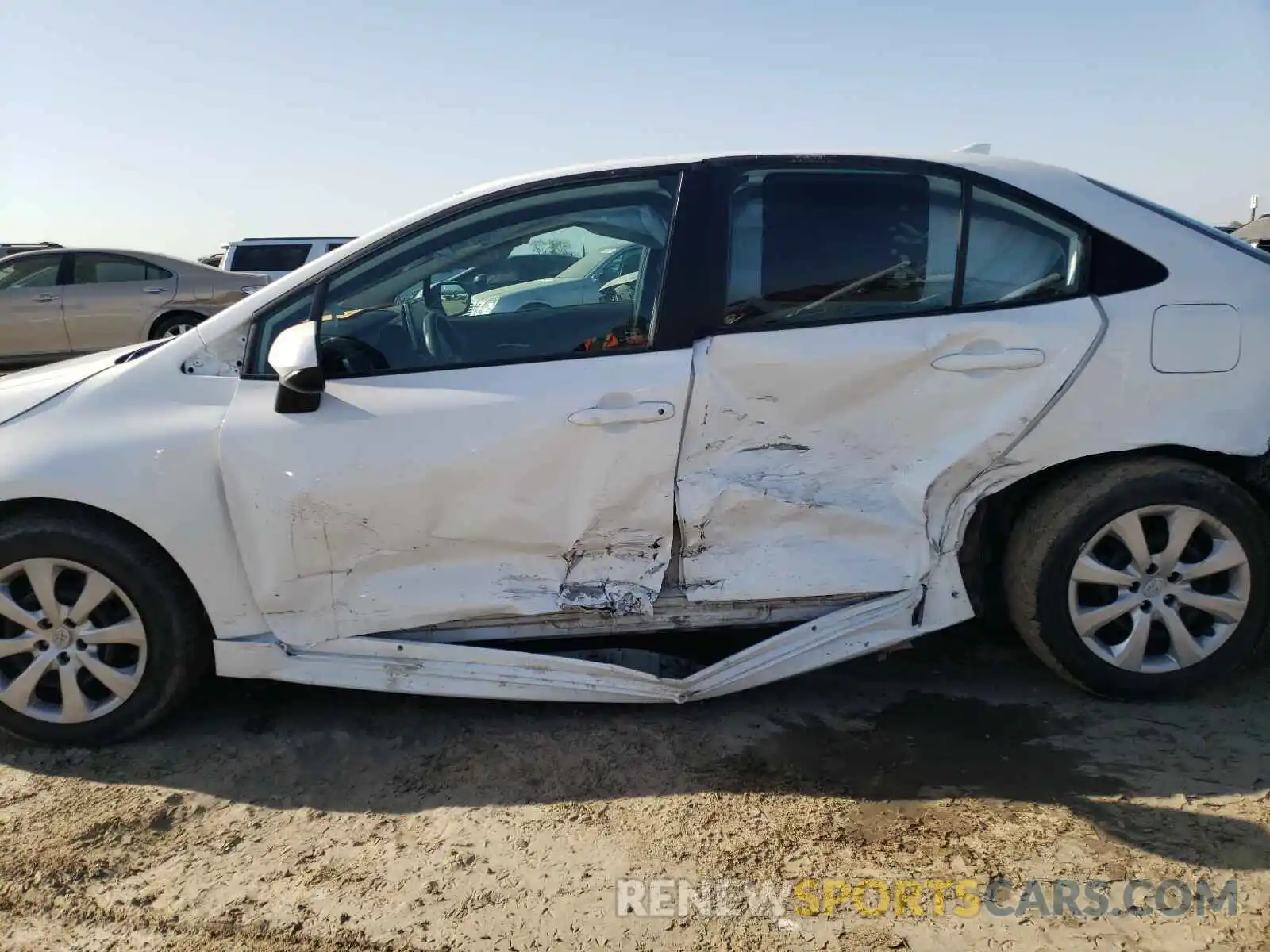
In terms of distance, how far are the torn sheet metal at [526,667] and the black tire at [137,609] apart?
0.44 ft

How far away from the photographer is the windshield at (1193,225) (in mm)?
3191

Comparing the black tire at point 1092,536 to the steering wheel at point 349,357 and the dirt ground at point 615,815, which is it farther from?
the steering wheel at point 349,357

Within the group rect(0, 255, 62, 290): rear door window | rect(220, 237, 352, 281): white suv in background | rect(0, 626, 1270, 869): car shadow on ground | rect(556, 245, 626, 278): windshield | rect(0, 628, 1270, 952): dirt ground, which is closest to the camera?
rect(0, 628, 1270, 952): dirt ground

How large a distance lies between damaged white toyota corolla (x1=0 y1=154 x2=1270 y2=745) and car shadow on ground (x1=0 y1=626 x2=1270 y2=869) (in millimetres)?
164

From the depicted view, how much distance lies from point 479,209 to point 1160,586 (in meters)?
2.57

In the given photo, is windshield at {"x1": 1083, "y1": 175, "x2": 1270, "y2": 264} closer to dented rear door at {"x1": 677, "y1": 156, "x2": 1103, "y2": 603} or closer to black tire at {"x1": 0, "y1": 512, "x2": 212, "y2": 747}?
dented rear door at {"x1": 677, "y1": 156, "x2": 1103, "y2": 603}

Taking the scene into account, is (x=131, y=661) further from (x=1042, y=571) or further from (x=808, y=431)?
(x=1042, y=571)

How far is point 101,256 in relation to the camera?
12.1 metres

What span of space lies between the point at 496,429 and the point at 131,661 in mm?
1476

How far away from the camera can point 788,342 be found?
301cm

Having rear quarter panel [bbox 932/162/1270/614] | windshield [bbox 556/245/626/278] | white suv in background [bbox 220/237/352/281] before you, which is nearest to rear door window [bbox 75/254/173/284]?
white suv in background [bbox 220/237/352/281]

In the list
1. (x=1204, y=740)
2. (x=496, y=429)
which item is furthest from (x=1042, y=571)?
(x=496, y=429)

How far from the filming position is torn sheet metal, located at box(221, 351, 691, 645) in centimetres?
292

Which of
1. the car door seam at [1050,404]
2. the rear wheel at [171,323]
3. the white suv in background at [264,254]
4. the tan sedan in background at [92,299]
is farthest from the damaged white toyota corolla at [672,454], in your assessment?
the white suv in background at [264,254]
